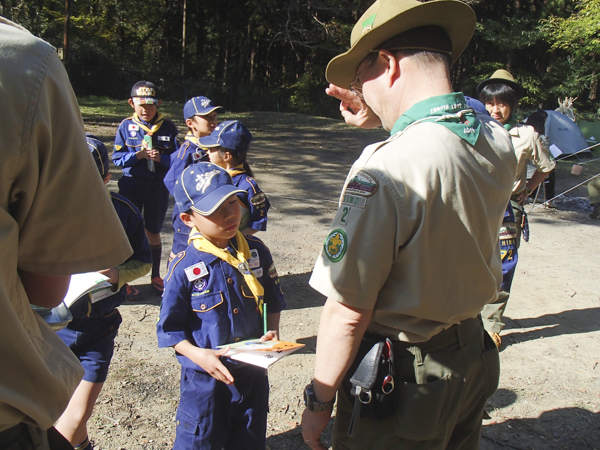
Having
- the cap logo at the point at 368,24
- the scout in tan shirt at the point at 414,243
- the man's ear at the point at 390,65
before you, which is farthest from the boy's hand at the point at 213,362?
the cap logo at the point at 368,24

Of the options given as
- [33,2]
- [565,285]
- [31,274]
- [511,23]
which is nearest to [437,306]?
[31,274]

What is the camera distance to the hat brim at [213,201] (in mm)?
2579

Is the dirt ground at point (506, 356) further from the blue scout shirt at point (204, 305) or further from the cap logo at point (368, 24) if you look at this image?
the cap logo at point (368, 24)

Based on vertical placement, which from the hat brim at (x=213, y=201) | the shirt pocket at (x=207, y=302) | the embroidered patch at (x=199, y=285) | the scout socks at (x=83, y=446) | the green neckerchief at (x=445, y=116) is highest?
the green neckerchief at (x=445, y=116)

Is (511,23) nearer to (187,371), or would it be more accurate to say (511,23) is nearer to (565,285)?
(565,285)

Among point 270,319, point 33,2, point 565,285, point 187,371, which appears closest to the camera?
point 187,371

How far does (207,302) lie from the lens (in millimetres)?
2477

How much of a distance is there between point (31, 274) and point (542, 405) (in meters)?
3.66

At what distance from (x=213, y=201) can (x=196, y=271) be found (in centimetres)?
37

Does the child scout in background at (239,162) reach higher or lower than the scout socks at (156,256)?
higher

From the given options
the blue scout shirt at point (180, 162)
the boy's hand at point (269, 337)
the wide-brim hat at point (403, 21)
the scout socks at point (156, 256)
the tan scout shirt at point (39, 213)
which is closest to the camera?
the tan scout shirt at point (39, 213)

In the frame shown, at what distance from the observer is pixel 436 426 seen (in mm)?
1786

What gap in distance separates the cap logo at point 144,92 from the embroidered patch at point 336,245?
4505mm

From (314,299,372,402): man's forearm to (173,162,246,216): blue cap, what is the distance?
1045mm
